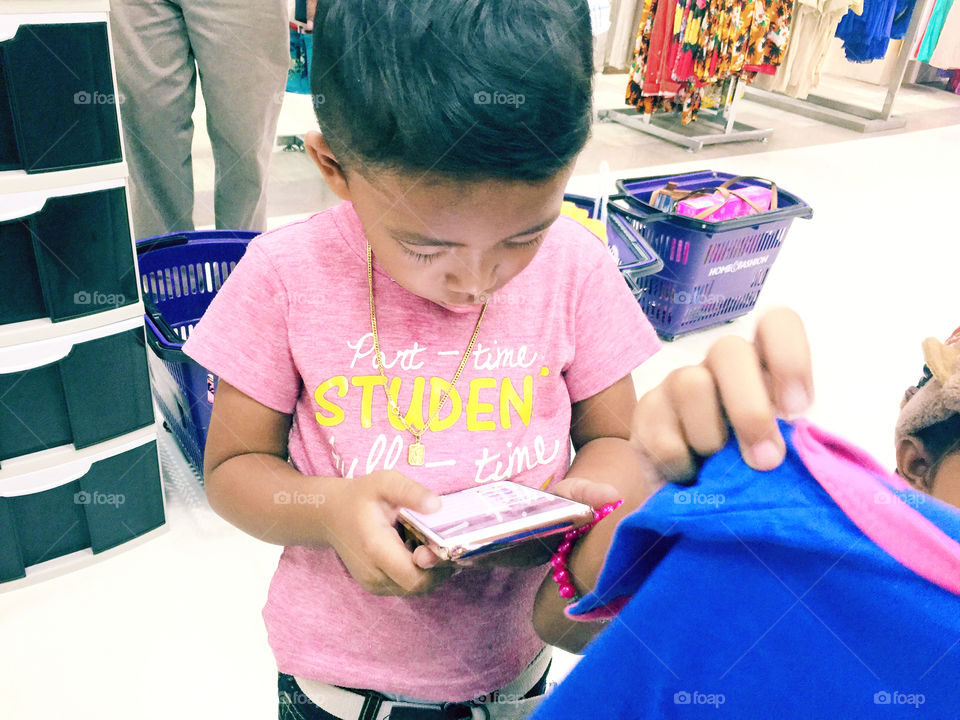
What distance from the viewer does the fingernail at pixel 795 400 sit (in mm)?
341

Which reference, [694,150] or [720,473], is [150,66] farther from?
[694,150]

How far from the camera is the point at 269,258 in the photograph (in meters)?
0.62

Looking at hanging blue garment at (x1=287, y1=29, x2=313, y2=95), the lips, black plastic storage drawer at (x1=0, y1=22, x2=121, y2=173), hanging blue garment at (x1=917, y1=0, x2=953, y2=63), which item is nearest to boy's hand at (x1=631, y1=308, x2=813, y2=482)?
the lips

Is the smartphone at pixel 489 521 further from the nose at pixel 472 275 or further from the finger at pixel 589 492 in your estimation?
the nose at pixel 472 275

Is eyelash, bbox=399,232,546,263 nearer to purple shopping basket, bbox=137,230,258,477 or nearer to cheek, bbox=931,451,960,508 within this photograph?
cheek, bbox=931,451,960,508

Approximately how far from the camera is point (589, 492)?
0.59 m

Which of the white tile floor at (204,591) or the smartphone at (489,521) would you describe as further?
the white tile floor at (204,591)

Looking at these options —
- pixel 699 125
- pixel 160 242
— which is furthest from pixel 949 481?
Result: pixel 699 125

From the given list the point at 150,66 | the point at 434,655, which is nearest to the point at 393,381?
the point at 434,655

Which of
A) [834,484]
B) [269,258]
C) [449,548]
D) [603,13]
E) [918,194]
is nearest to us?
[834,484]

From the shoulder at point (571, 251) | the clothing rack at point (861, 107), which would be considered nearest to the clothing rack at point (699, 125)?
the clothing rack at point (861, 107)

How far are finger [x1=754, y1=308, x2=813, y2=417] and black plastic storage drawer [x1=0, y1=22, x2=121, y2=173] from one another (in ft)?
3.43

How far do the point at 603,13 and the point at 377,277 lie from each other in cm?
159

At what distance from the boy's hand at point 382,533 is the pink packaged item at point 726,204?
1.76 meters
